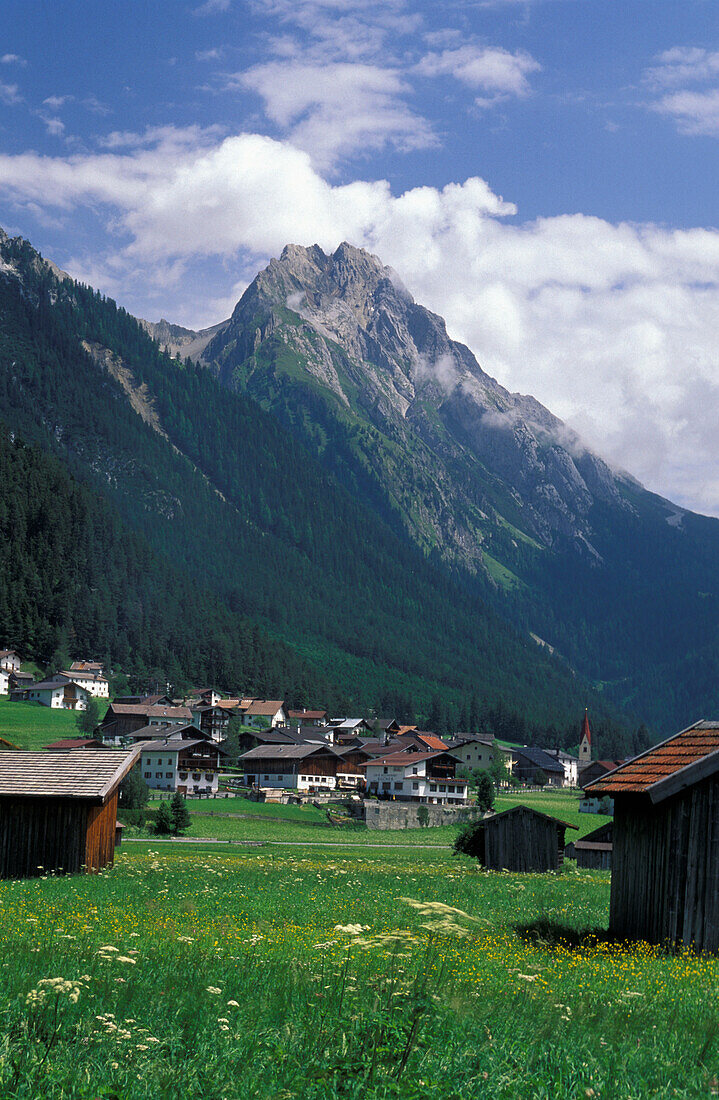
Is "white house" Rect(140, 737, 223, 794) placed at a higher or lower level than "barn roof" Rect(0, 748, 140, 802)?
lower

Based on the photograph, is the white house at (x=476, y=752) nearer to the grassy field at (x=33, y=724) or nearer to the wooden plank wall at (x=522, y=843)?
the grassy field at (x=33, y=724)

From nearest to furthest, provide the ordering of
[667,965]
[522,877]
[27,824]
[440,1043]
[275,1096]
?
[275,1096] → [440,1043] → [667,965] → [27,824] → [522,877]

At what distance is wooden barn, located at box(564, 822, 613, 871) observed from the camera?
5947cm

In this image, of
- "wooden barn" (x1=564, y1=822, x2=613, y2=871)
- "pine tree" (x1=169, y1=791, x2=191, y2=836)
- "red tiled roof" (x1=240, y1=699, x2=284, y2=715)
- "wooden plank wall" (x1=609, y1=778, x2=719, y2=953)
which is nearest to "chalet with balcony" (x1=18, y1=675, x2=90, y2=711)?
"red tiled roof" (x1=240, y1=699, x2=284, y2=715)

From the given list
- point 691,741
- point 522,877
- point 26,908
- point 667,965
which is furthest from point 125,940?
point 522,877

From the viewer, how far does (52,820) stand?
103ft

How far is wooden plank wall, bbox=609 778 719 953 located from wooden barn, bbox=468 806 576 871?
26.4 m

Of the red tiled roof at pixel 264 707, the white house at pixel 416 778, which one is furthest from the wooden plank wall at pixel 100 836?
the red tiled roof at pixel 264 707

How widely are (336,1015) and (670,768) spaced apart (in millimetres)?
11369

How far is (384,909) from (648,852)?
23.9ft

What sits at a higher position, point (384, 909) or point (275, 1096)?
point (275, 1096)

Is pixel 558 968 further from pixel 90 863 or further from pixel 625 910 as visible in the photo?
pixel 90 863

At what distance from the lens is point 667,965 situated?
15.3 m

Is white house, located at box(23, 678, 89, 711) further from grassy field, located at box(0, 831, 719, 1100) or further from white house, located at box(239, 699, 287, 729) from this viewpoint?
grassy field, located at box(0, 831, 719, 1100)
